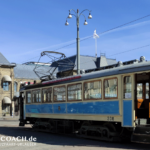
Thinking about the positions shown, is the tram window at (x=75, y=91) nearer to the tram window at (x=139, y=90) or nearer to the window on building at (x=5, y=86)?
the tram window at (x=139, y=90)

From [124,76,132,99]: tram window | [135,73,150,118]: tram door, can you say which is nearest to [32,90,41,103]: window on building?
[135,73,150,118]: tram door

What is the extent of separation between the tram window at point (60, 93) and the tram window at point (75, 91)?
1.64ft

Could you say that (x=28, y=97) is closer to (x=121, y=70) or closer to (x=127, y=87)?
(x=121, y=70)

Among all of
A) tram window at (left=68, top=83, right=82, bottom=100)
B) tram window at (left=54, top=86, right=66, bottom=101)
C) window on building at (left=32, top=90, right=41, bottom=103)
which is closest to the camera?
tram window at (left=68, top=83, right=82, bottom=100)

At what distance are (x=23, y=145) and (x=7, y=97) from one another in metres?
43.1

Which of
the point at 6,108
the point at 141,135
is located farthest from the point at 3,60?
the point at 141,135

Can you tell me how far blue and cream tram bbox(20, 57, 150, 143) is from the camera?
428 inches

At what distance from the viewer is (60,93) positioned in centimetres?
1488

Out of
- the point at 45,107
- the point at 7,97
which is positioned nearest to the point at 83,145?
the point at 45,107

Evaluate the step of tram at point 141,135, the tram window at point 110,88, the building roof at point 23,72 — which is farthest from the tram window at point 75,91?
the building roof at point 23,72

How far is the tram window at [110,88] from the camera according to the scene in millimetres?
11578

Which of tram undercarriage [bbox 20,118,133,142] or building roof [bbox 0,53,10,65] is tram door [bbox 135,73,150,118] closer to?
tram undercarriage [bbox 20,118,133,142]

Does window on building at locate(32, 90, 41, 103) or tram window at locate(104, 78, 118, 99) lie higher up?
tram window at locate(104, 78, 118, 99)

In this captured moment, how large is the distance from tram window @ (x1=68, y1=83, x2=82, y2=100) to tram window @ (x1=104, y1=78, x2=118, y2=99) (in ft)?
5.76
